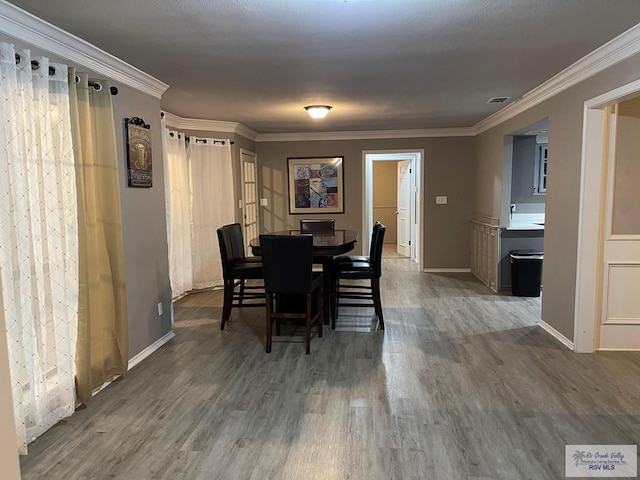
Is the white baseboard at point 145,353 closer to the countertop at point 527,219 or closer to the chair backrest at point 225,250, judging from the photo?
the chair backrest at point 225,250

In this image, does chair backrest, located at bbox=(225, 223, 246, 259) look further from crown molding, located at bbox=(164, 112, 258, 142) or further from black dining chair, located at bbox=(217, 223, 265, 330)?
crown molding, located at bbox=(164, 112, 258, 142)

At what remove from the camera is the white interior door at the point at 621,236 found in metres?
3.44

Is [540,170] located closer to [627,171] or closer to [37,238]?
[627,171]

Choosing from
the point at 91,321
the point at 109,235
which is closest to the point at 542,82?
the point at 109,235

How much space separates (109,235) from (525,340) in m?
3.51

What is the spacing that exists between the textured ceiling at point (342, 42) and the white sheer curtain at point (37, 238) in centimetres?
42

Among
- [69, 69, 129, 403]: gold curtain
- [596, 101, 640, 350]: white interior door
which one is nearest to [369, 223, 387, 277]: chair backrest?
[596, 101, 640, 350]: white interior door

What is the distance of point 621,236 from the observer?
Result: 3.54 m

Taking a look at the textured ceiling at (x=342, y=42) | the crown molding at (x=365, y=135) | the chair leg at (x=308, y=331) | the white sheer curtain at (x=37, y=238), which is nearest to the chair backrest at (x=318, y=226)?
the textured ceiling at (x=342, y=42)

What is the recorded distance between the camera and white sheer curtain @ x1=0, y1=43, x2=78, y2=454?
2.23 m

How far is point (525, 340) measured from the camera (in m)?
3.93

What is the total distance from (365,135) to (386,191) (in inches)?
133

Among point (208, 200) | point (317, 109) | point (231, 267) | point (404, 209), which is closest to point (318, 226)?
point (208, 200)

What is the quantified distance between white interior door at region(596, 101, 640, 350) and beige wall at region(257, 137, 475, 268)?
11.6ft
